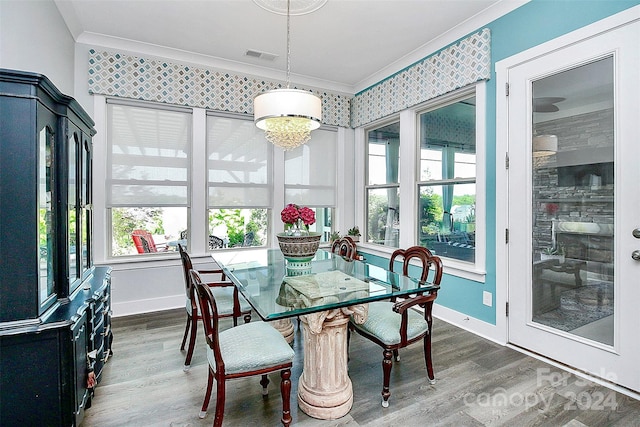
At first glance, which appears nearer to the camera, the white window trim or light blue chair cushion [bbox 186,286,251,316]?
light blue chair cushion [bbox 186,286,251,316]

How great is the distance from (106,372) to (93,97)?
8.88 feet

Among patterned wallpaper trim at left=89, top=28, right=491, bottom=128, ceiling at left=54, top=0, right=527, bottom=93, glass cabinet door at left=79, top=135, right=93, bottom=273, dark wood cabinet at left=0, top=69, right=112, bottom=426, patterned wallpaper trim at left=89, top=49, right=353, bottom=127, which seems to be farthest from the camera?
patterned wallpaper trim at left=89, top=49, right=353, bottom=127

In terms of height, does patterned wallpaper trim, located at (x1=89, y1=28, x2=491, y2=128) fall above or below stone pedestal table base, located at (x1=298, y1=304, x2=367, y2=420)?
above

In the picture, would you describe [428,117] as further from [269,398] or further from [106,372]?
[106,372]

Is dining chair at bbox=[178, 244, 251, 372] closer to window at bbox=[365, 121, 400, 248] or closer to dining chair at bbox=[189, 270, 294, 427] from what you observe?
dining chair at bbox=[189, 270, 294, 427]

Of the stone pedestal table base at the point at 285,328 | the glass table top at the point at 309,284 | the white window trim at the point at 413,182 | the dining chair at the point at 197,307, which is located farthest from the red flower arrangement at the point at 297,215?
the white window trim at the point at 413,182

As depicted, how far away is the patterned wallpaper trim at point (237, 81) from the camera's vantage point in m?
3.09

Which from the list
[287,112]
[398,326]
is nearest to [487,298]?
[398,326]

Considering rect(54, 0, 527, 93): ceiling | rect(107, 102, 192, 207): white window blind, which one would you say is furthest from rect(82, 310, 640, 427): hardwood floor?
rect(54, 0, 527, 93): ceiling

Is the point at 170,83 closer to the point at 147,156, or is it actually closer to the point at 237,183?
the point at 147,156

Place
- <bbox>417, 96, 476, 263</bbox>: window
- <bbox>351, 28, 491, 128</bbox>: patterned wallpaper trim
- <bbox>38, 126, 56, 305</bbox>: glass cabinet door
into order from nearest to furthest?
<bbox>38, 126, 56, 305</bbox>: glass cabinet door, <bbox>351, 28, 491, 128</bbox>: patterned wallpaper trim, <bbox>417, 96, 476, 263</bbox>: window

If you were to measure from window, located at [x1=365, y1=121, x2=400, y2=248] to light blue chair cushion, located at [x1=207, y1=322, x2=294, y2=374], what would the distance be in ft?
8.92

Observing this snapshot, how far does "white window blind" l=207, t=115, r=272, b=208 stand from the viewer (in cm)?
401

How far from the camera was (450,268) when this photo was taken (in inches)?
132
